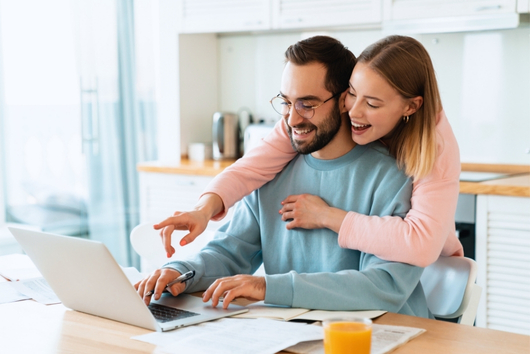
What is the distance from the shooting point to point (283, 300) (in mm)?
1214

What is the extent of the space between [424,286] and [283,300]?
18.7 inches

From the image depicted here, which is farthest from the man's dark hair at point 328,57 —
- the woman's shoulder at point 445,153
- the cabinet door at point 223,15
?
the cabinet door at point 223,15

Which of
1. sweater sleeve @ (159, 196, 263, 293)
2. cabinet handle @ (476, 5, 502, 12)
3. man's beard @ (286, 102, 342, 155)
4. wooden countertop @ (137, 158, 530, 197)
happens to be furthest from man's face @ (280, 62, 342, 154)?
cabinet handle @ (476, 5, 502, 12)

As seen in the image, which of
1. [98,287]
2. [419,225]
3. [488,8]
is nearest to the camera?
[98,287]

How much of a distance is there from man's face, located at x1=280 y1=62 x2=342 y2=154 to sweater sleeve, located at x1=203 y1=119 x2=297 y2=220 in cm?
8

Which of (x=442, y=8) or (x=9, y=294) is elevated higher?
(x=442, y=8)

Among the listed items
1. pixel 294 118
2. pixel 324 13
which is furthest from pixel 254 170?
pixel 324 13

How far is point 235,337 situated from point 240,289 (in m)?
0.17

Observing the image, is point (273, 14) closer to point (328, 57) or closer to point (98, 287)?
point (328, 57)

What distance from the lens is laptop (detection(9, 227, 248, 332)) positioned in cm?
109

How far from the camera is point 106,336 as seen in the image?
1104 millimetres

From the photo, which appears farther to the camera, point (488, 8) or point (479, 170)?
point (479, 170)

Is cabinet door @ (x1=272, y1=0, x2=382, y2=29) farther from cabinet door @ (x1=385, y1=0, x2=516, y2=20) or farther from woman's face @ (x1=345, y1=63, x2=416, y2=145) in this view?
woman's face @ (x1=345, y1=63, x2=416, y2=145)

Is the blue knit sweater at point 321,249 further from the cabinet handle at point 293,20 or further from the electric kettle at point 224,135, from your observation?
the electric kettle at point 224,135
